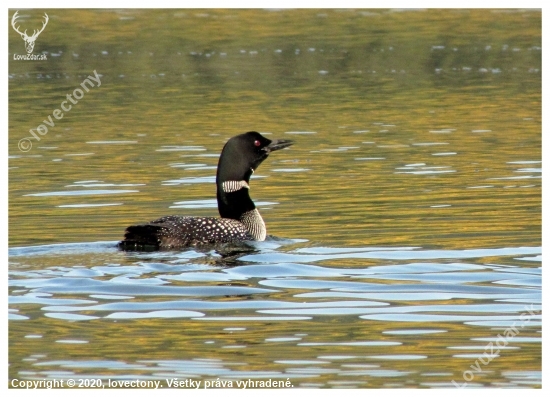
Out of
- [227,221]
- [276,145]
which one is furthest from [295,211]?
[227,221]

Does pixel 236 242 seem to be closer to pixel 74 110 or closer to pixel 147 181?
pixel 147 181

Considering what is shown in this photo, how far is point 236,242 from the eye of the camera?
9516 millimetres

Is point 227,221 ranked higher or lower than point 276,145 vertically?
lower

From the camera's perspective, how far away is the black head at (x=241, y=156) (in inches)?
394

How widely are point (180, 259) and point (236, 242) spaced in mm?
877

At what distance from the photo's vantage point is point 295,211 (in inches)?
443

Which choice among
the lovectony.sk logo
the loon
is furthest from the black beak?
the lovectony.sk logo

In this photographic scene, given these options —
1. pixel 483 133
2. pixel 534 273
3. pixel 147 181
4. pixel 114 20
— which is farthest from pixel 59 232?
pixel 114 20

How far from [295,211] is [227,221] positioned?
5.81ft

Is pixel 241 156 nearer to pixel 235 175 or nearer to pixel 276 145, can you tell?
pixel 235 175

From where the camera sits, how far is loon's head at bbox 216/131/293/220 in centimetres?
1000

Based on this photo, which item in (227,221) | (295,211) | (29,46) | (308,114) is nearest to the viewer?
(227,221)

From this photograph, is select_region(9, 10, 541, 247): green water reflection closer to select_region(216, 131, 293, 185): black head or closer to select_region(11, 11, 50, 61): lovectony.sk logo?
select_region(11, 11, 50, 61): lovectony.sk logo

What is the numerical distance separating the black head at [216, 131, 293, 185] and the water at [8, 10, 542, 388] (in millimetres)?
629
